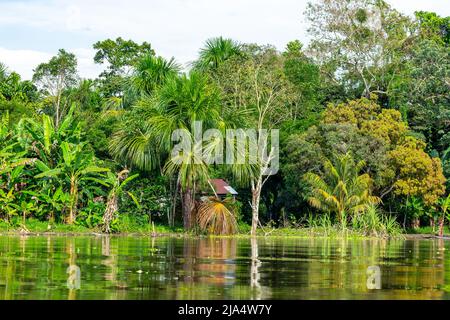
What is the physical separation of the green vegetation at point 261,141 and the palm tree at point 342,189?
7cm

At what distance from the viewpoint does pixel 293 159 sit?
1581 inches

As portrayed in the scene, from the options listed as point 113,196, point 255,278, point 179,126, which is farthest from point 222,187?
point 255,278

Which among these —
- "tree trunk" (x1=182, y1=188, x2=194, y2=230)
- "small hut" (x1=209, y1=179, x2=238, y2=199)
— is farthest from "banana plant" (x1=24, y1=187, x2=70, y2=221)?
"small hut" (x1=209, y1=179, x2=238, y2=199)

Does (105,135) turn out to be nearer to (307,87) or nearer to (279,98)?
(279,98)

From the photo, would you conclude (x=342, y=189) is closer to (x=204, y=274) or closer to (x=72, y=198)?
(x=72, y=198)

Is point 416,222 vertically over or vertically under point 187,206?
under

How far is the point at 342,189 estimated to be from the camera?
37.4 m

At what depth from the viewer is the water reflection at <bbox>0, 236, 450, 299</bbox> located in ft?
38.5

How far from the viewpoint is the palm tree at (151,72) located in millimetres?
40719

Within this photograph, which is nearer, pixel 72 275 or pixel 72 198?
pixel 72 275

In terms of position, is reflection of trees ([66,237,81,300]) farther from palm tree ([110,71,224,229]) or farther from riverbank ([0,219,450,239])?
palm tree ([110,71,224,229])

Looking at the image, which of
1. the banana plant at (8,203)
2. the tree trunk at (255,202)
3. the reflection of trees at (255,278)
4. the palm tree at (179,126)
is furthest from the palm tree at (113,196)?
the reflection of trees at (255,278)

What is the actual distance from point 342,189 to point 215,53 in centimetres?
1036

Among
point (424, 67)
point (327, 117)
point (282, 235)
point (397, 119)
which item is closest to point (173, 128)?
point (282, 235)
